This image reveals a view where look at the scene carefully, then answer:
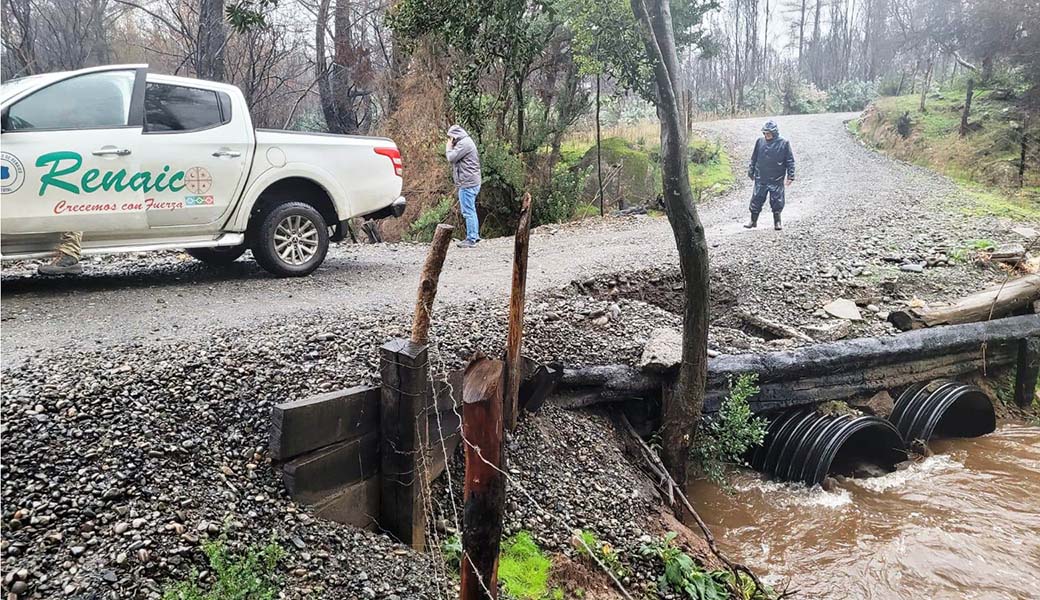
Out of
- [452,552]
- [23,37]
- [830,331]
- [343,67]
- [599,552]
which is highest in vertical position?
[23,37]

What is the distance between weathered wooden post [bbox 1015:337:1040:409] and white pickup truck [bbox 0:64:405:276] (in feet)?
27.3

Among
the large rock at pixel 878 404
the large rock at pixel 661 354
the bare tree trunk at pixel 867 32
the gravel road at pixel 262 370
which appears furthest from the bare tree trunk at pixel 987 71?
the bare tree trunk at pixel 867 32

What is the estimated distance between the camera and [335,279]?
779cm

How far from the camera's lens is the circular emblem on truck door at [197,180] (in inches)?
262

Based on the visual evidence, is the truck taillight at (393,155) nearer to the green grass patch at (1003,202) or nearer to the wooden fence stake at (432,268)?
the wooden fence stake at (432,268)

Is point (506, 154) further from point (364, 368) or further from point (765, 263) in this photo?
point (364, 368)

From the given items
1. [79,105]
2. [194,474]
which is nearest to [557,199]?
[79,105]

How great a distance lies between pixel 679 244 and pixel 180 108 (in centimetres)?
495

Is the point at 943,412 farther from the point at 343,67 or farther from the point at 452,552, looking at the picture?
the point at 343,67

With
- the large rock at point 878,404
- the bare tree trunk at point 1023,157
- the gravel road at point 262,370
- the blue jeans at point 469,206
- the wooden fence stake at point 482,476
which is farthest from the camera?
the bare tree trunk at point 1023,157

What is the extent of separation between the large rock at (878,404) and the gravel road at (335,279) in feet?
8.79

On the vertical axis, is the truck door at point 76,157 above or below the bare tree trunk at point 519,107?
below

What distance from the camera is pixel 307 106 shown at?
1029 inches

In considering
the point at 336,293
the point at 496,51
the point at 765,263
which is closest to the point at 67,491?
the point at 336,293
